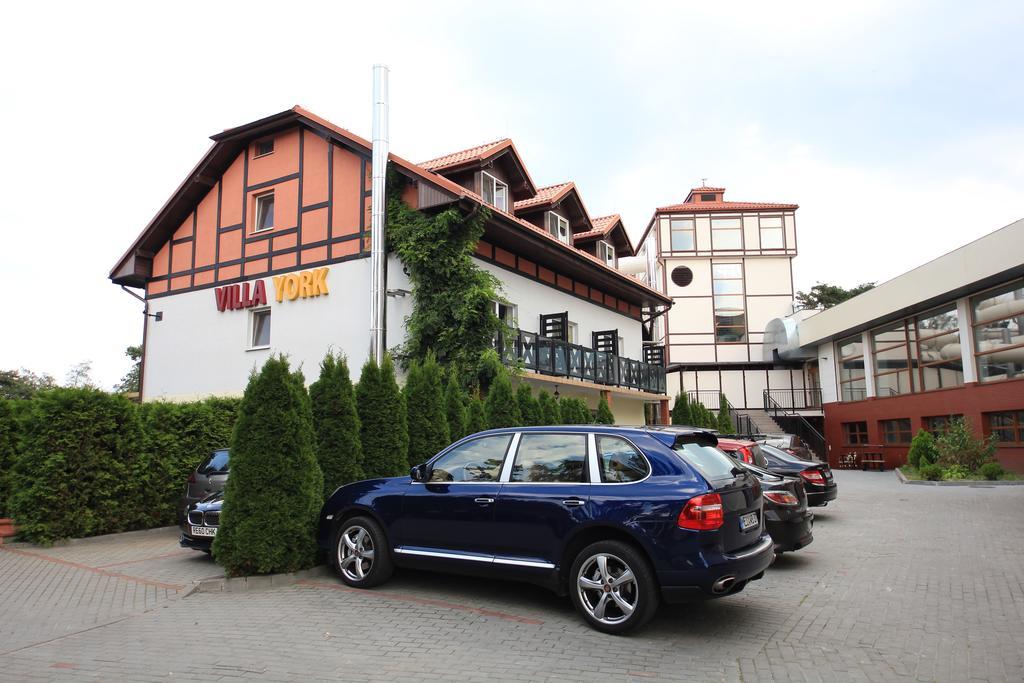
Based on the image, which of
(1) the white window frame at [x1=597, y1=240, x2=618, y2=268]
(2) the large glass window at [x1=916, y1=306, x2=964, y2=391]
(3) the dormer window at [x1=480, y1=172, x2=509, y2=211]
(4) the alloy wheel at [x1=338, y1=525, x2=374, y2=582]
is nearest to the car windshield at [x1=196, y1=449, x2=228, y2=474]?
(4) the alloy wheel at [x1=338, y1=525, x2=374, y2=582]

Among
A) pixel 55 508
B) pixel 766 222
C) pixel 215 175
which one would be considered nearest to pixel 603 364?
pixel 215 175

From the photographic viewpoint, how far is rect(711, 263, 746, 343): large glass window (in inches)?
1534

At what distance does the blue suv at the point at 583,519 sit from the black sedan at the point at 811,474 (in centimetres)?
572

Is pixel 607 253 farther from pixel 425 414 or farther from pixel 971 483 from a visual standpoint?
pixel 425 414

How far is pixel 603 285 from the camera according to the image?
24141 millimetres

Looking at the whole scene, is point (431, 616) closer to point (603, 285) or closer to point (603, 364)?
point (603, 364)

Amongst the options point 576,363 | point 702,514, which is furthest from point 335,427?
point 576,363

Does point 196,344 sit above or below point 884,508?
above

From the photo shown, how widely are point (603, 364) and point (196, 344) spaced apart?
11663 mm

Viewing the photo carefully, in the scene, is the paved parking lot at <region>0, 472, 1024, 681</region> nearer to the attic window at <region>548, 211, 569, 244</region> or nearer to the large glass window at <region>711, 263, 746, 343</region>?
the attic window at <region>548, 211, 569, 244</region>

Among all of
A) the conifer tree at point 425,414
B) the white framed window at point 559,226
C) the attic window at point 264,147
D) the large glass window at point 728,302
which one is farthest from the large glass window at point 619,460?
the large glass window at point 728,302

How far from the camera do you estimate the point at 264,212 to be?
63.4 feet

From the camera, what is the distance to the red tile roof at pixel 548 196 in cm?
2142

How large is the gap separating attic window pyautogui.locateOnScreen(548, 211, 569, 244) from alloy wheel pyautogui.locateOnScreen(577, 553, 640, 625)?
56.1 ft
